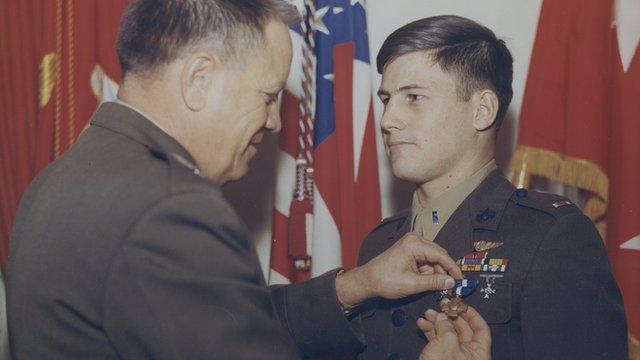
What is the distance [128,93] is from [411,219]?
3.28ft

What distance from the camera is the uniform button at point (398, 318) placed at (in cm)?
169

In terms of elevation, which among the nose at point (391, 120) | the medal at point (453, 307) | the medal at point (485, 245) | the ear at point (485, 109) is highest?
the ear at point (485, 109)

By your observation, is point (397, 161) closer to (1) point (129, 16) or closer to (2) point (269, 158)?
(1) point (129, 16)

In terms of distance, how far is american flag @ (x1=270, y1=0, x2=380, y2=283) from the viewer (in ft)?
8.24

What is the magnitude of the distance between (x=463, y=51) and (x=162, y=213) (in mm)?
1142

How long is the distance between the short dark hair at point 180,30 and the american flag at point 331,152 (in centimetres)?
125

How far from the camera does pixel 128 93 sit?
1257 millimetres

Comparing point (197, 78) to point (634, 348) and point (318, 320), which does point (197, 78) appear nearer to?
point (318, 320)

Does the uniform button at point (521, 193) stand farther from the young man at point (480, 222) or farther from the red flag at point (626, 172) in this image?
the red flag at point (626, 172)

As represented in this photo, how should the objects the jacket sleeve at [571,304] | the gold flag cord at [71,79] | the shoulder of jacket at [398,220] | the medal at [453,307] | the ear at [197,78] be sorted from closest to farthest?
the ear at [197,78] → the jacket sleeve at [571,304] → the medal at [453,307] → the shoulder of jacket at [398,220] → the gold flag cord at [71,79]

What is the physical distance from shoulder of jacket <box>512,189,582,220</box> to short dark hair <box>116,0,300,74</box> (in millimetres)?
807

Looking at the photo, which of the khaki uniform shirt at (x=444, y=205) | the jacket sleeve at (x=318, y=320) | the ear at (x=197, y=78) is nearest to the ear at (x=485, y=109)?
the khaki uniform shirt at (x=444, y=205)

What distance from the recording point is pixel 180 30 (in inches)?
48.9

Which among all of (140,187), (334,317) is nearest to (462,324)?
(334,317)
